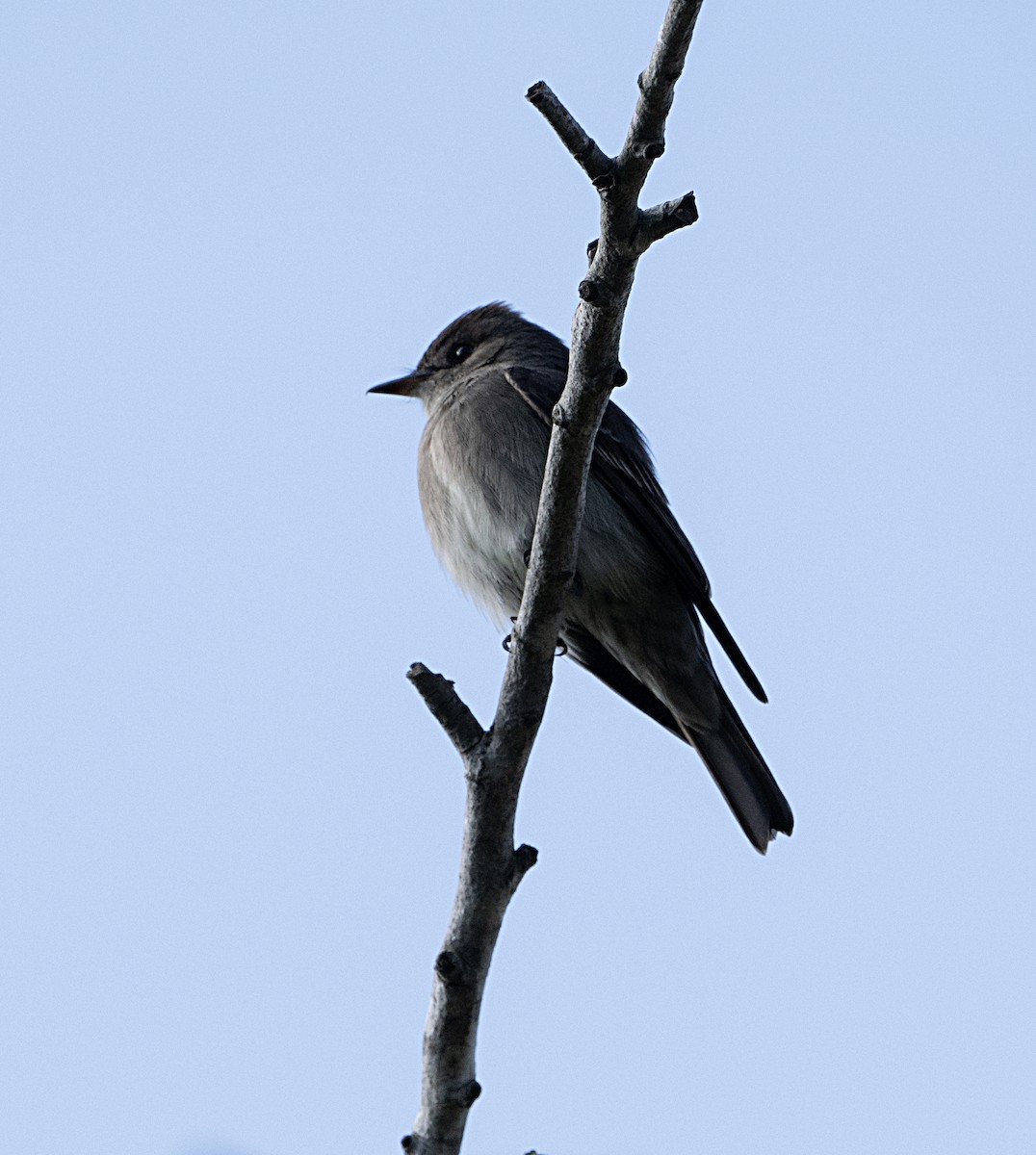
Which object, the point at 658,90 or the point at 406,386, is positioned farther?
the point at 406,386

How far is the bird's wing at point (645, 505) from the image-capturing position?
245 inches

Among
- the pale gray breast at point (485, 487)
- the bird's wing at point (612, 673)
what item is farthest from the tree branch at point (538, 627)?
the bird's wing at point (612, 673)

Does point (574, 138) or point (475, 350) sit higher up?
point (475, 350)

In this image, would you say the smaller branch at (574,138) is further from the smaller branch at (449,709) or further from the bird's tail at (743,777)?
the bird's tail at (743,777)

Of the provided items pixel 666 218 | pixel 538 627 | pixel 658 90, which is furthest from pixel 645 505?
pixel 658 90

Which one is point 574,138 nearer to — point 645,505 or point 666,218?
point 666,218

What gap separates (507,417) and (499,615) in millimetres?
901

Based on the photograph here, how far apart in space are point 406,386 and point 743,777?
2808mm

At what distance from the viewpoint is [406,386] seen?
788 centimetres

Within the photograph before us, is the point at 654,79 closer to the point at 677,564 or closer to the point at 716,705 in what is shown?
the point at 677,564

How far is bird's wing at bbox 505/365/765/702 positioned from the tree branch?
2144 mm

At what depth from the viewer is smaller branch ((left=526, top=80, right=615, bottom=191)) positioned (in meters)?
3.43

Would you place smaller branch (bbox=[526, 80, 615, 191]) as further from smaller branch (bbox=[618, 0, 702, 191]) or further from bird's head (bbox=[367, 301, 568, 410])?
bird's head (bbox=[367, 301, 568, 410])

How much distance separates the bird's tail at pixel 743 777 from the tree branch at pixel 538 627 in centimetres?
238
